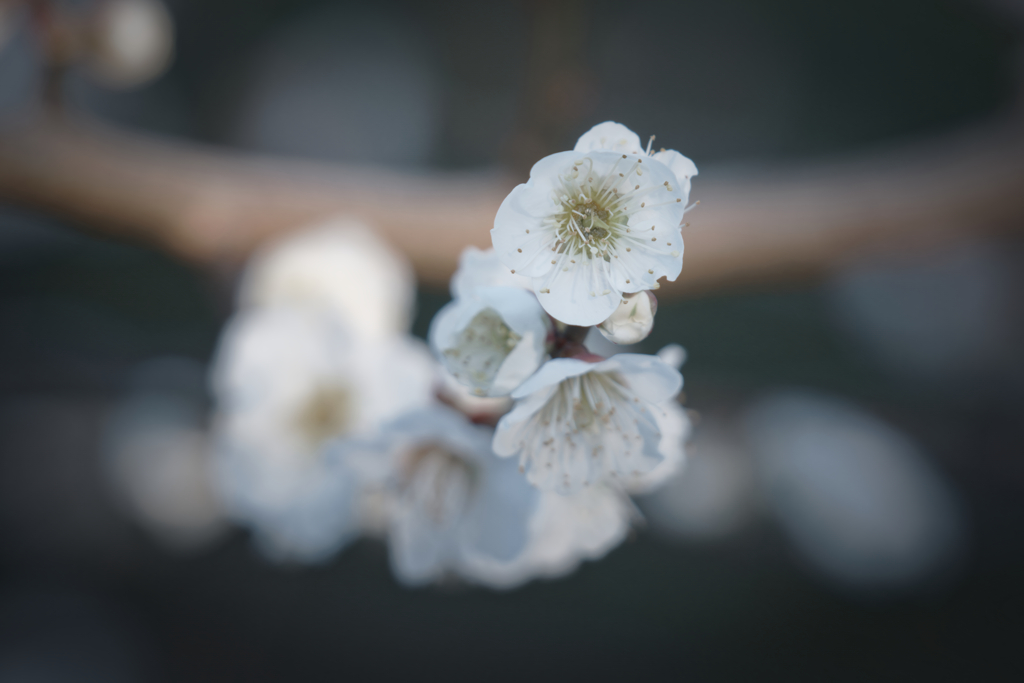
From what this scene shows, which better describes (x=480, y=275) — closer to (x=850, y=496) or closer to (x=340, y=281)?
(x=340, y=281)

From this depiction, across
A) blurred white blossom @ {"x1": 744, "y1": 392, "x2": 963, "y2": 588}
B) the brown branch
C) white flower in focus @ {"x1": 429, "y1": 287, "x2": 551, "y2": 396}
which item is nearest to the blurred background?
blurred white blossom @ {"x1": 744, "y1": 392, "x2": 963, "y2": 588}

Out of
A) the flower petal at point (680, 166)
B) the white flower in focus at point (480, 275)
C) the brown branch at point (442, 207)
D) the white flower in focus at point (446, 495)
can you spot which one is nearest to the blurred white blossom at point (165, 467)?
the brown branch at point (442, 207)

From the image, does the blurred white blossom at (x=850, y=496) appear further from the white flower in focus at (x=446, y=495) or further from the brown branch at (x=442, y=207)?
the white flower in focus at (x=446, y=495)

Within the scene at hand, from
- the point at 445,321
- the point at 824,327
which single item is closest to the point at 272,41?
the point at 824,327

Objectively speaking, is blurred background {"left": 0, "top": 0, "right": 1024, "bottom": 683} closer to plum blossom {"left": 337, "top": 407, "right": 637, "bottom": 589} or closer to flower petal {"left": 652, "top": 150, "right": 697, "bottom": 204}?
plum blossom {"left": 337, "top": 407, "right": 637, "bottom": 589}

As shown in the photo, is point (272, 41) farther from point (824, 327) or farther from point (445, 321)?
point (445, 321)
